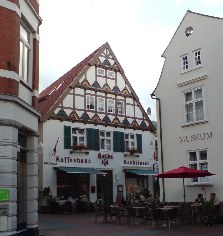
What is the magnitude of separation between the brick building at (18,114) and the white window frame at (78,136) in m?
16.2

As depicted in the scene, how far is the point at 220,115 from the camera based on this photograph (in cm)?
1820

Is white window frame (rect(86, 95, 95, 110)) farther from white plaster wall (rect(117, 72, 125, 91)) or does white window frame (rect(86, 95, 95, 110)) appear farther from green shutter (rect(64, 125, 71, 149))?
white plaster wall (rect(117, 72, 125, 91))

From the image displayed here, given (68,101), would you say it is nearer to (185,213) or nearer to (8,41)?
(185,213)

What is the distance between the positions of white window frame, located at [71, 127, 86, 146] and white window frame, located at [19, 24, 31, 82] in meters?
16.5

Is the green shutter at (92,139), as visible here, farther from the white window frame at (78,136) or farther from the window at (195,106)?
the window at (195,106)

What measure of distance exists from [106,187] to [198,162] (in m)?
13.1

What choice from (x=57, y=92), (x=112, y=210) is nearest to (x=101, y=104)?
(x=57, y=92)

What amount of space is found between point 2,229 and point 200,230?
747 cm

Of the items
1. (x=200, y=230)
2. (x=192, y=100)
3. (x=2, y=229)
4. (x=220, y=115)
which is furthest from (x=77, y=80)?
(x=2, y=229)

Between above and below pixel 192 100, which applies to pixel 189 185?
below

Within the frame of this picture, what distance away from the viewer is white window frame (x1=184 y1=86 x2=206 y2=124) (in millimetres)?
19278

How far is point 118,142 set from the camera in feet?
104

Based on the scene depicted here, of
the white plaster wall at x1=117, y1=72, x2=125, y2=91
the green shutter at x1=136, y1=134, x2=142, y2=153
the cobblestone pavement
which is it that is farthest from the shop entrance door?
the cobblestone pavement

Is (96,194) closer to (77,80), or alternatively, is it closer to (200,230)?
(77,80)
